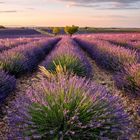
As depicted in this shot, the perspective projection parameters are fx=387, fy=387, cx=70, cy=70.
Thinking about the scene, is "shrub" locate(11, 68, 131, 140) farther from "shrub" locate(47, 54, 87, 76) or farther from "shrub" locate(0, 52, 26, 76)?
"shrub" locate(0, 52, 26, 76)

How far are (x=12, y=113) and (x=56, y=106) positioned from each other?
1.62ft

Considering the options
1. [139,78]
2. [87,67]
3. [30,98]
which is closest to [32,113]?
[30,98]

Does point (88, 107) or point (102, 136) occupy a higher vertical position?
point (88, 107)

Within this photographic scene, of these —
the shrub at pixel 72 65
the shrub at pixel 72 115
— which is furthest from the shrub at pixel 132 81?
the shrub at pixel 72 115

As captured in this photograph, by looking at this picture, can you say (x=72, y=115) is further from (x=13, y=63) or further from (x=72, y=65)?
(x=13, y=63)

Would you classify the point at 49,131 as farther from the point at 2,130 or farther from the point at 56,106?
the point at 2,130

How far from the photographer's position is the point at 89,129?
13.2 feet

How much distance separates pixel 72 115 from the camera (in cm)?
414

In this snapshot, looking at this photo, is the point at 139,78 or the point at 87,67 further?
the point at 87,67

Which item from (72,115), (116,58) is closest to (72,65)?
(116,58)

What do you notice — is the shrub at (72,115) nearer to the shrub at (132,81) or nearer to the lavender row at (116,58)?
the shrub at (132,81)

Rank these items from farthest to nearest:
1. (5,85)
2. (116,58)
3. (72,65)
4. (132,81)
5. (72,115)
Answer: (116,58) < (72,65) < (132,81) < (5,85) < (72,115)

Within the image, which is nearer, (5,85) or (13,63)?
(5,85)

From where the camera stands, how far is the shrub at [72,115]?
4055 millimetres
